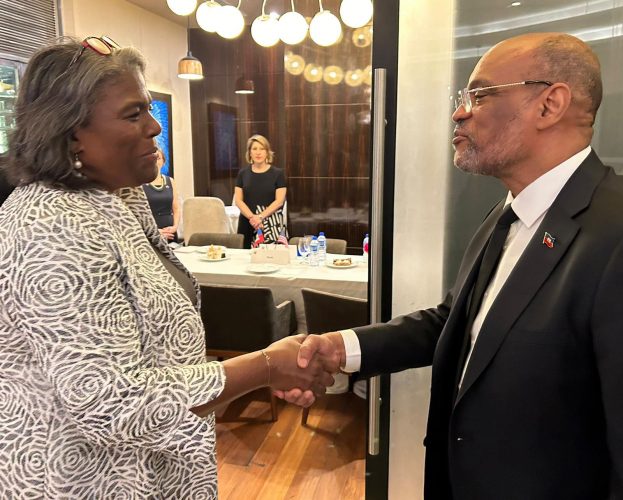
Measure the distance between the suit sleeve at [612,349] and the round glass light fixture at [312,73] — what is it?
5.75 metres

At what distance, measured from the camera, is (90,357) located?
97 centimetres

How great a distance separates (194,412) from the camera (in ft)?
3.57

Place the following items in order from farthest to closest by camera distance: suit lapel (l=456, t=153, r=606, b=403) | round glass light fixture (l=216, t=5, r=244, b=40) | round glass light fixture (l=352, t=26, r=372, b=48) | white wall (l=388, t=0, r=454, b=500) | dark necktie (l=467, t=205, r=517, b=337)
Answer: round glass light fixture (l=352, t=26, r=372, b=48) < round glass light fixture (l=216, t=5, r=244, b=40) < white wall (l=388, t=0, r=454, b=500) < dark necktie (l=467, t=205, r=517, b=337) < suit lapel (l=456, t=153, r=606, b=403)

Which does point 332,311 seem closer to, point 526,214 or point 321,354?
A: point 321,354

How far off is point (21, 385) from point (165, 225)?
12.7ft

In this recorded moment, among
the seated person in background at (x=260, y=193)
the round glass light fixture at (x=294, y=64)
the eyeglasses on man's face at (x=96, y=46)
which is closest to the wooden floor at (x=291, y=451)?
the eyeglasses on man's face at (x=96, y=46)

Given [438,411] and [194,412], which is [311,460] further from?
[194,412]

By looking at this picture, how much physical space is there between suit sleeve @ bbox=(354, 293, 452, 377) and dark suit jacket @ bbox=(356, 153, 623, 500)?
0.39m

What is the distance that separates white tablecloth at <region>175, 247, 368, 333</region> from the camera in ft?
10.8

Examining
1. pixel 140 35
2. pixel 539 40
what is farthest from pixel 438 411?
pixel 140 35

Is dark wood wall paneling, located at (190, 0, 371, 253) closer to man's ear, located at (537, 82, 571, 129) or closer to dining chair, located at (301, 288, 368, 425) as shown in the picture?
dining chair, located at (301, 288, 368, 425)

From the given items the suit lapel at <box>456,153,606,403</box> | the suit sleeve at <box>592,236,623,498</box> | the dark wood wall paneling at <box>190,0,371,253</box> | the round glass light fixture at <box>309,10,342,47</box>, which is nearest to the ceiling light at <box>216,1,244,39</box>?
the round glass light fixture at <box>309,10,342,47</box>

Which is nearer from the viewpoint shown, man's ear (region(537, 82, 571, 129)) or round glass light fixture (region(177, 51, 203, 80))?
man's ear (region(537, 82, 571, 129))

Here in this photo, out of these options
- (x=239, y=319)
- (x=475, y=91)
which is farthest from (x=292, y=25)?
(x=475, y=91)
